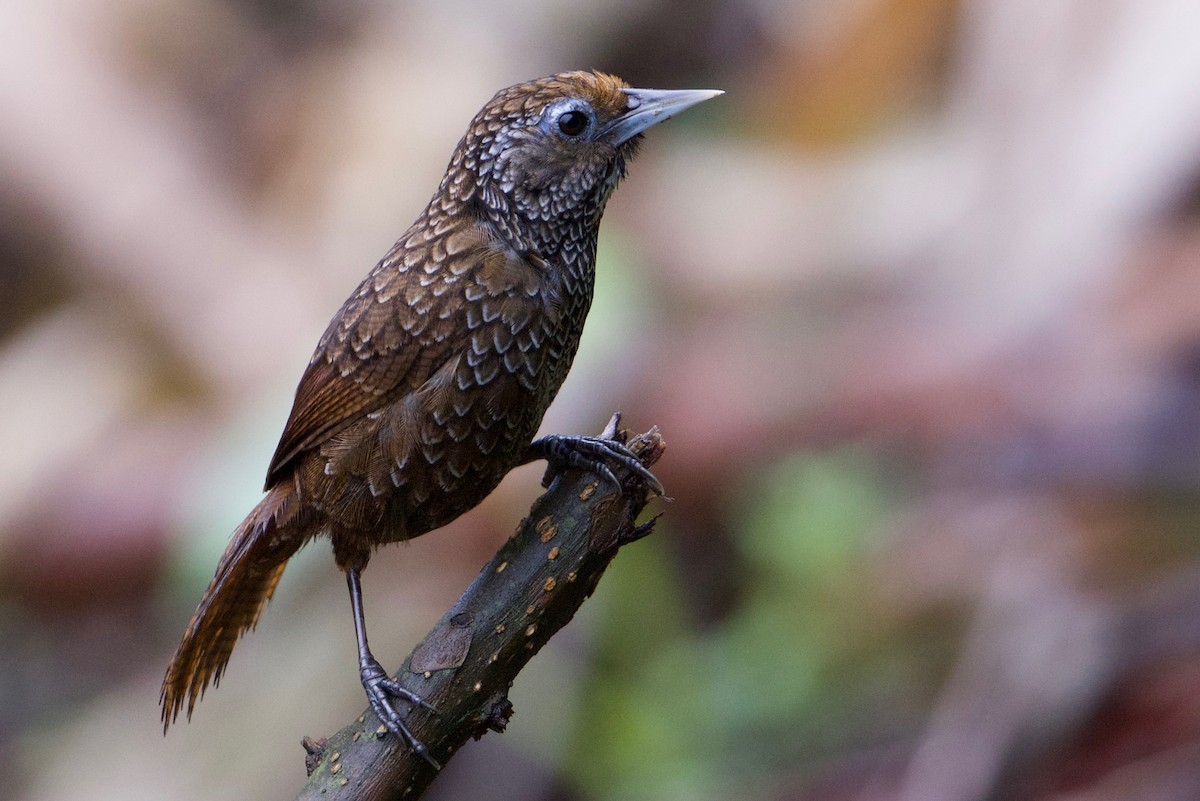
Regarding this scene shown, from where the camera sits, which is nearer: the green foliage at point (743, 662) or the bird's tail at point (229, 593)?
the bird's tail at point (229, 593)

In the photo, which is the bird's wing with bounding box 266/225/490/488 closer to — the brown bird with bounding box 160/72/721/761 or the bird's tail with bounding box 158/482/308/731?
the brown bird with bounding box 160/72/721/761

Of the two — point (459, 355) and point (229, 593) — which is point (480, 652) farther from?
point (229, 593)

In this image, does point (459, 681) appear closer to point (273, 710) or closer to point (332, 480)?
point (332, 480)

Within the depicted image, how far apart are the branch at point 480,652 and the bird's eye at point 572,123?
748 millimetres

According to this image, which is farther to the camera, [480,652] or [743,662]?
[743,662]

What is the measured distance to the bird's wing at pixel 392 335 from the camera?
7.68 feet

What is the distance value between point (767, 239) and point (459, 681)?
3613mm

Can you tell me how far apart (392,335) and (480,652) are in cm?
65

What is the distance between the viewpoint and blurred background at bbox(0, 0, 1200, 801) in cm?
393

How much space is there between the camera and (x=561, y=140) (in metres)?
2.45

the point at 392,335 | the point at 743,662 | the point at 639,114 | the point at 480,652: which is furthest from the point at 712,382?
the point at 480,652

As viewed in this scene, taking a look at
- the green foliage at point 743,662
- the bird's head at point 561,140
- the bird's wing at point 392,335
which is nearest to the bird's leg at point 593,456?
the bird's wing at point 392,335

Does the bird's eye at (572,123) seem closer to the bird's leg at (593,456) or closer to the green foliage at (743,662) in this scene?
the bird's leg at (593,456)

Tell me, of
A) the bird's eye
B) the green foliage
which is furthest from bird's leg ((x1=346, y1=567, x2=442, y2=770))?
the green foliage
